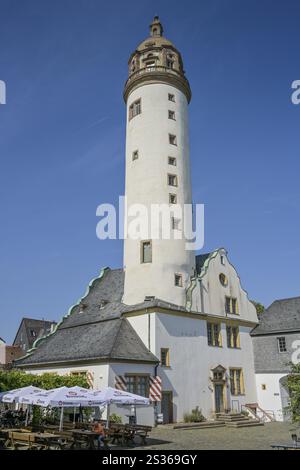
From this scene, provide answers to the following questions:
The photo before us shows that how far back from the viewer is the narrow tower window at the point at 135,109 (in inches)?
1462

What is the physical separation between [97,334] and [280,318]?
634 inches

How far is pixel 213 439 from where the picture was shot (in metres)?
21.6

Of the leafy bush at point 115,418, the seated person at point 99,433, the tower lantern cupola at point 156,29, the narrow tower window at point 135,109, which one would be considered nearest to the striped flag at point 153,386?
the leafy bush at point 115,418

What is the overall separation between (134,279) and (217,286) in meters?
6.76

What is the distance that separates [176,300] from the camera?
31984 mm

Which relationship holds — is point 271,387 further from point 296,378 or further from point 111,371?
point 296,378

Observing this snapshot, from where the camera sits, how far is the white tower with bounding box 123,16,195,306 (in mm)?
32656

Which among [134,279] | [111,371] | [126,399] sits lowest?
[126,399]

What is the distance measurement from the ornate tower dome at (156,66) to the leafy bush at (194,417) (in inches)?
1021

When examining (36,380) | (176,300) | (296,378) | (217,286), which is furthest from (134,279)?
(296,378)

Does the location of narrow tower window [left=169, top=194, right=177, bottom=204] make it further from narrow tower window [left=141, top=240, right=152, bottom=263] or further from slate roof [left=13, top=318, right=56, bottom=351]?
slate roof [left=13, top=318, right=56, bottom=351]

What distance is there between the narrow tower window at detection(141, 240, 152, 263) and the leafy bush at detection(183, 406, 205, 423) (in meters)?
10.9

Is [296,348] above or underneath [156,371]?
above

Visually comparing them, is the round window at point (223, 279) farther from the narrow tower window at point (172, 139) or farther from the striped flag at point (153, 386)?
the narrow tower window at point (172, 139)
